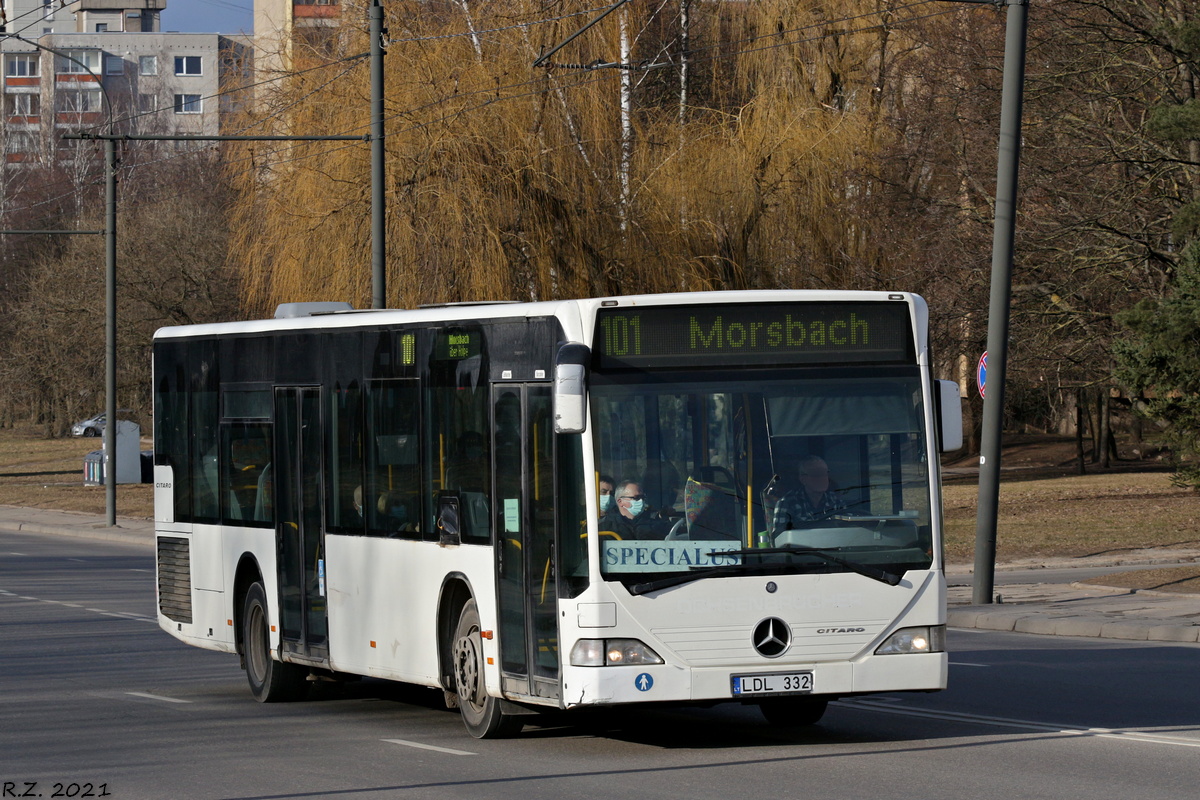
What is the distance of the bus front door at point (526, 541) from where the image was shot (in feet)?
33.4

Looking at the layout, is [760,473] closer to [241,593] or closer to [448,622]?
[448,622]

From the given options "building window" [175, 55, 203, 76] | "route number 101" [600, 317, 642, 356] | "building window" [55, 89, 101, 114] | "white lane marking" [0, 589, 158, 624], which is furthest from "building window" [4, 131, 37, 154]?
"route number 101" [600, 317, 642, 356]

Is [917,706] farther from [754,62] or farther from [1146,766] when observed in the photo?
[754,62]

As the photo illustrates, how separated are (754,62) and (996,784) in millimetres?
29756

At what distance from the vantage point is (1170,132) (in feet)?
82.4

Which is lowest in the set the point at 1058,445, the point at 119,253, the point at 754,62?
the point at 1058,445

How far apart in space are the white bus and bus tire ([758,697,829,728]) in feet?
0.05

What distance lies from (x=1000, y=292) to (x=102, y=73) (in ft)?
411

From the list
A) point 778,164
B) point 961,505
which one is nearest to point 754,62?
point 778,164

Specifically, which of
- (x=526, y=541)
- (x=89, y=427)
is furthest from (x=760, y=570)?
(x=89, y=427)

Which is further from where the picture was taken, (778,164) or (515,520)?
(778,164)

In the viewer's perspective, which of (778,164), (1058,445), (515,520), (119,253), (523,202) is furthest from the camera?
(1058,445)

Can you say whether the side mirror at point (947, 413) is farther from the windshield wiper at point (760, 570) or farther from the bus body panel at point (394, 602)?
the bus body panel at point (394, 602)

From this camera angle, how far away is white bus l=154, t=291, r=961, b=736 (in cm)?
996
